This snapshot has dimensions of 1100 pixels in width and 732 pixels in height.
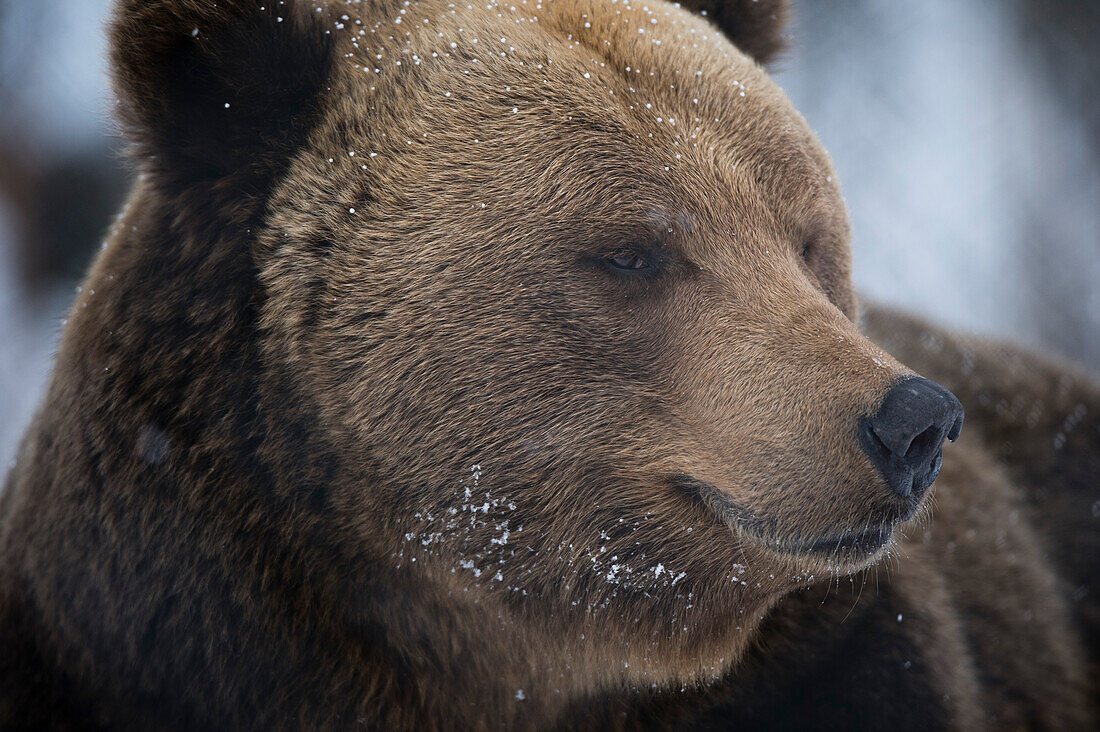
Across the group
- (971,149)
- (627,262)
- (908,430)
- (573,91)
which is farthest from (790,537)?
(971,149)

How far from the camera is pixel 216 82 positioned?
189 centimetres

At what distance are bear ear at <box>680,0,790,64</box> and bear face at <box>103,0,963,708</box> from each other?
2.40ft

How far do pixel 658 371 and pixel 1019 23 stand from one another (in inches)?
306

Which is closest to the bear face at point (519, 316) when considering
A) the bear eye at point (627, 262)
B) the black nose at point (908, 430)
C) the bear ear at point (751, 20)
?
the bear eye at point (627, 262)

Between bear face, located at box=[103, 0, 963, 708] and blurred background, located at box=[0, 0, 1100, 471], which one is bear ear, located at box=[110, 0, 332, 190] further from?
blurred background, located at box=[0, 0, 1100, 471]

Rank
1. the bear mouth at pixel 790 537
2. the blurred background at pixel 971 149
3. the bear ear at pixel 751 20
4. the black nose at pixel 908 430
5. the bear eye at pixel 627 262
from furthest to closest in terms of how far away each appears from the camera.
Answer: the blurred background at pixel 971 149 < the bear ear at pixel 751 20 < the bear eye at pixel 627 262 < the bear mouth at pixel 790 537 < the black nose at pixel 908 430

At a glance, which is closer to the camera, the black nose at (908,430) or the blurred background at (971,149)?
the black nose at (908,430)

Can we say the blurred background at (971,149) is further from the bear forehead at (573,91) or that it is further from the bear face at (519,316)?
the bear face at (519,316)

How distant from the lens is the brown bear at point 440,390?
5.99ft

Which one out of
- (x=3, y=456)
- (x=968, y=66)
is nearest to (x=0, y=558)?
(x=3, y=456)

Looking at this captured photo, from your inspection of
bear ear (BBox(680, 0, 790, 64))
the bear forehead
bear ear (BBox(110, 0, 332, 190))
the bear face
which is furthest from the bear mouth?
bear ear (BBox(680, 0, 790, 64))

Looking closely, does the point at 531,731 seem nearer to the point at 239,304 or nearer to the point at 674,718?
the point at 674,718

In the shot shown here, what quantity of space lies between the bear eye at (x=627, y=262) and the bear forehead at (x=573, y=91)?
0.15m

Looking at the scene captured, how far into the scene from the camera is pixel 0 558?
232cm
